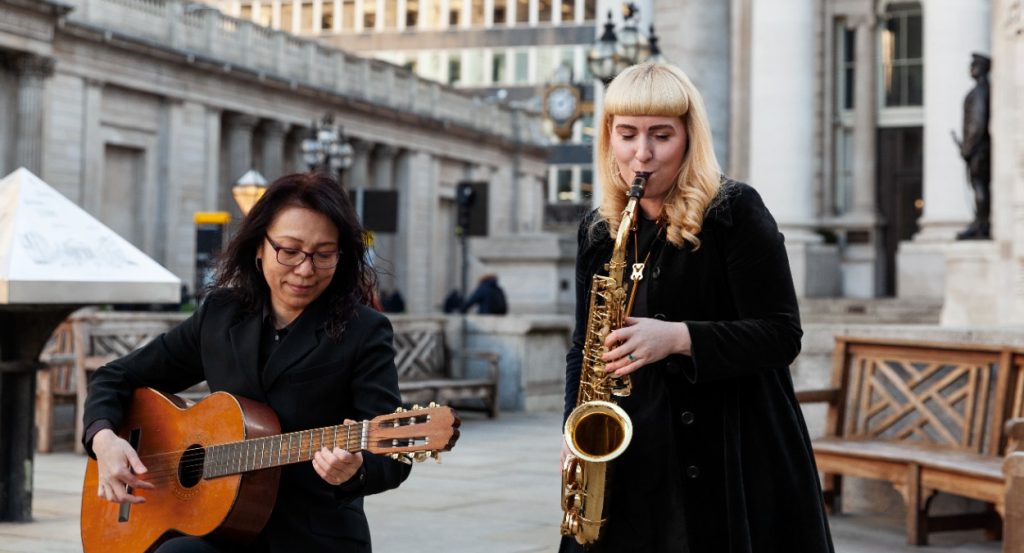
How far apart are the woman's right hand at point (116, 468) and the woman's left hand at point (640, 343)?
1629 mm

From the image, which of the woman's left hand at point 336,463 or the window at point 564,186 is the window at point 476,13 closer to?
the window at point 564,186

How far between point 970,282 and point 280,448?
14897 millimetres

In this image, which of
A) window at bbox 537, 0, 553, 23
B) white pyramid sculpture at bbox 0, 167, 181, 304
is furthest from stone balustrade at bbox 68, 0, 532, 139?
white pyramid sculpture at bbox 0, 167, 181, 304

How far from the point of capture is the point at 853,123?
2914 centimetres

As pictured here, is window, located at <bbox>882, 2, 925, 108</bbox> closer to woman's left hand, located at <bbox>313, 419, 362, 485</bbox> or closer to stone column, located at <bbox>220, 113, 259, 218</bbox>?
woman's left hand, located at <bbox>313, 419, 362, 485</bbox>

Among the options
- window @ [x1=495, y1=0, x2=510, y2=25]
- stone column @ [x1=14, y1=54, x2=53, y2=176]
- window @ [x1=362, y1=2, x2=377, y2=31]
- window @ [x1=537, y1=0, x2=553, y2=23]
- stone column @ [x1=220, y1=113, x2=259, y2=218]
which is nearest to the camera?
stone column @ [x1=14, y1=54, x2=53, y2=176]

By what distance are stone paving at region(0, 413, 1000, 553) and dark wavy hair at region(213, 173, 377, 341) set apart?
3267 millimetres

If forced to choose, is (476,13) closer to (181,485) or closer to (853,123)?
(853,123)

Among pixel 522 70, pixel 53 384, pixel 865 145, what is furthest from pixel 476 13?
pixel 53 384

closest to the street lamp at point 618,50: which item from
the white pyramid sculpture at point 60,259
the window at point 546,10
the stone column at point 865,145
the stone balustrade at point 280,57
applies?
the stone column at point 865,145

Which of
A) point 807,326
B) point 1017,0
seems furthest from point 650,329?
point 1017,0

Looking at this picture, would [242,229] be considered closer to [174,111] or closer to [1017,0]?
[1017,0]

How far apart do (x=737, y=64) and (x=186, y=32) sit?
27873 mm

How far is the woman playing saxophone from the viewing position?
3709 mm
